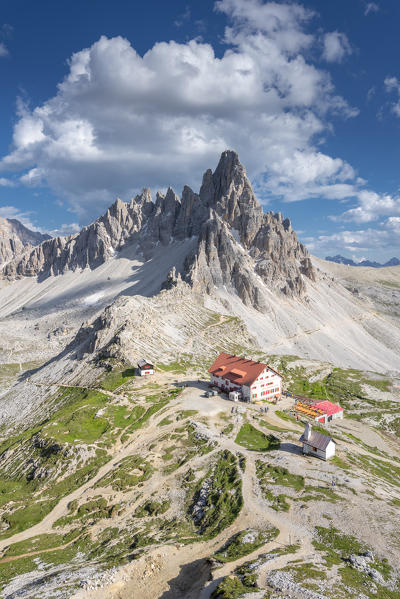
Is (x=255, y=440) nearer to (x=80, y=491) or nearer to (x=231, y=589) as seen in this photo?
(x=80, y=491)

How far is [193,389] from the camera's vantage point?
8325cm

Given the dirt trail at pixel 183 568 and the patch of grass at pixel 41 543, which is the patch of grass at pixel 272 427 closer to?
the dirt trail at pixel 183 568

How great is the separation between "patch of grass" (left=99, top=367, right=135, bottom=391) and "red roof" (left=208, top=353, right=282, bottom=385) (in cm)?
2238

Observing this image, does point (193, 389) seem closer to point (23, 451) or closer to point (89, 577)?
point (23, 451)

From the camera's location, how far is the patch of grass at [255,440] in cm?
5497

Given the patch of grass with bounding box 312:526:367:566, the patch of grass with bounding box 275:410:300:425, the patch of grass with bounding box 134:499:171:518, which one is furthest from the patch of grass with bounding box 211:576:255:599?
the patch of grass with bounding box 275:410:300:425

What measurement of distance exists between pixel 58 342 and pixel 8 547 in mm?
166053

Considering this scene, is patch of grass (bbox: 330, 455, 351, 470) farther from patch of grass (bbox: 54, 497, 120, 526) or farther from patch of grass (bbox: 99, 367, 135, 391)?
patch of grass (bbox: 99, 367, 135, 391)

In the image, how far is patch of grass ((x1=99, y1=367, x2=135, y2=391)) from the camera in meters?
85.4

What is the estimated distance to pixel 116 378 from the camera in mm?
89062

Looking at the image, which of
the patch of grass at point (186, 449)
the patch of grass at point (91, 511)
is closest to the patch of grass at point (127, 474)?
the patch of grass at point (91, 511)

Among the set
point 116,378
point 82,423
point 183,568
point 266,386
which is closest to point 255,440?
point 266,386

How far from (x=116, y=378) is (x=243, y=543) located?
63.3 m

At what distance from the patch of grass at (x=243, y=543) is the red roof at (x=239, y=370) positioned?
145 feet
